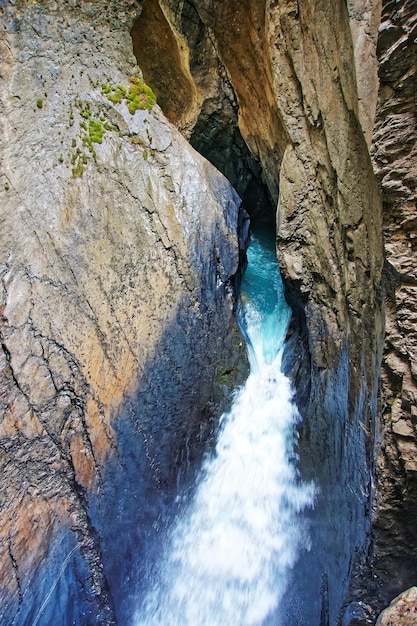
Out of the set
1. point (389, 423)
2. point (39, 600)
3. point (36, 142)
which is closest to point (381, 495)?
point (389, 423)

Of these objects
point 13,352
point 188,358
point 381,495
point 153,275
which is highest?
point 153,275

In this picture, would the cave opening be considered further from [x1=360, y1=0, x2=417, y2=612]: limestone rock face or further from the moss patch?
[x1=360, y1=0, x2=417, y2=612]: limestone rock face

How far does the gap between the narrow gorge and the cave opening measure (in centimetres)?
19

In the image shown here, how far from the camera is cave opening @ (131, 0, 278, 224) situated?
24.4 feet

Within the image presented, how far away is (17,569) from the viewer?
4492 millimetres

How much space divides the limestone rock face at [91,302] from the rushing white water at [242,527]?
2.19 feet

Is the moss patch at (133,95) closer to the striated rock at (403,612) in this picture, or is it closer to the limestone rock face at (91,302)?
the limestone rock face at (91,302)

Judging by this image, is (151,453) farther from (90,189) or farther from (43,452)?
(90,189)

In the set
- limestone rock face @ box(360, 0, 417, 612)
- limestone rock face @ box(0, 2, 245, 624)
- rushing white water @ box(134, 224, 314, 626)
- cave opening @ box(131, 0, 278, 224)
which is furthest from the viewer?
cave opening @ box(131, 0, 278, 224)

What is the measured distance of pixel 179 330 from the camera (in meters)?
5.96

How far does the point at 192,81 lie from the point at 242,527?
Result: 30.5 ft

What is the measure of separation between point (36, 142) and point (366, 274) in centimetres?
573

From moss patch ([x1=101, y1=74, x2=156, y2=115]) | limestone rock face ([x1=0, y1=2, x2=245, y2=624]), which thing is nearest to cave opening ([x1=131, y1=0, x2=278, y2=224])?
limestone rock face ([x1=0, y1=2, x2=245, y2=624])

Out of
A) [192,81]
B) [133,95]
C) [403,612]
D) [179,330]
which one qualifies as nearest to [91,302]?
[179,330]
